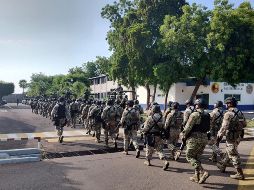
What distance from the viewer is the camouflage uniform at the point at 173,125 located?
11445 mm

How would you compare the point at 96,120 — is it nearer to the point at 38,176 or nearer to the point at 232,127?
the point at 38,176

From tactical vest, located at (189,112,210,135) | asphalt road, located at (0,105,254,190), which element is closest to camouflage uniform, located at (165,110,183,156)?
asphalt road, located at (0,105,254,190)

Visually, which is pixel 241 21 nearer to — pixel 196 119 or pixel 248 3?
pixel 248 3

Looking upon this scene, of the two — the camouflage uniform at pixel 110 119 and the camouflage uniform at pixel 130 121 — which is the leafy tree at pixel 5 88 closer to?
the camouflage uniform at pixel 110 119

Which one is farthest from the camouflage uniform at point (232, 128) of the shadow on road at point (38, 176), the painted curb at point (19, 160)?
the painted curb at point (19, 160)

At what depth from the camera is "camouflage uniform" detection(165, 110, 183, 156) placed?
11.4 m

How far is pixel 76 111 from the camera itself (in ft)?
70.5

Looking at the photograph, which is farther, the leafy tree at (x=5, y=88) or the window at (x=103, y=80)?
the leafy tree at (x=5, y=88)

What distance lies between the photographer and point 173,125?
11516 mm

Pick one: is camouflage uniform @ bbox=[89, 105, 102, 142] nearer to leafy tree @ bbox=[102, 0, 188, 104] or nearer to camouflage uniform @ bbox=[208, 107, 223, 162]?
camouflage uniform @ bbox=[208, 107, 223, 162]

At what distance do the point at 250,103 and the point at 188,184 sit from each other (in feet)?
139

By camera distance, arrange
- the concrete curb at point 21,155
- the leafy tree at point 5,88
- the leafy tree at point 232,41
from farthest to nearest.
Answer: the leafy tree at point 5,88 < the leafy tree at point 232,41 < the concrete curb at point 21,155

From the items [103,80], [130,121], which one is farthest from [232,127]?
[103,80]

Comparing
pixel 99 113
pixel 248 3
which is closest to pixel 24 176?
pixel 99 113
